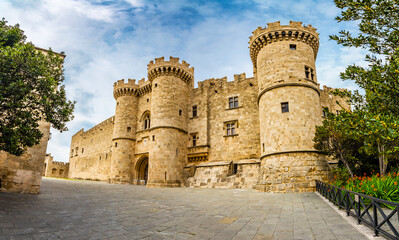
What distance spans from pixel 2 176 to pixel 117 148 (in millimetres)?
14823

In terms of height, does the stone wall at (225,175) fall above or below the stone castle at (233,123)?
below

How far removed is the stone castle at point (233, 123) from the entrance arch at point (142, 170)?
98 mm

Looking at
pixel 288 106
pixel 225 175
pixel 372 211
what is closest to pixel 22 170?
pixel 225 175

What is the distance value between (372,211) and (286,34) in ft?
43.4

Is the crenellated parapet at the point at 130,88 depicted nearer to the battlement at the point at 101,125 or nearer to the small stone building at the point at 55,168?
the battlement at the point at 101,125

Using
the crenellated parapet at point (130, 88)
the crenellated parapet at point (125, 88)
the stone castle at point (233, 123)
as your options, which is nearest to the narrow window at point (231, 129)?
the stone castle at point (233, 123)

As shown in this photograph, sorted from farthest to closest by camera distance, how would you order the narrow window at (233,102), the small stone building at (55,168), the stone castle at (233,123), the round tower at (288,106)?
the small stone building at (55,168)
the narrow window at (233,102)
the stone castle at (233,123)
the round tower at (288,106)

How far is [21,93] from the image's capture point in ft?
25.3

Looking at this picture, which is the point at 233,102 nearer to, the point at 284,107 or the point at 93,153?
the point at 284,107

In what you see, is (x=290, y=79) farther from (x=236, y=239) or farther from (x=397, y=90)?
(x=236, y=239)

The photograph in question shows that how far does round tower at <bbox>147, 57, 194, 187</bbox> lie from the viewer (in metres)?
20.4

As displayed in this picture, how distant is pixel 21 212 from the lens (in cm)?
680

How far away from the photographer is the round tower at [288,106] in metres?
14.1

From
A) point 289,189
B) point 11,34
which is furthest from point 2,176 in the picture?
point 289,189
